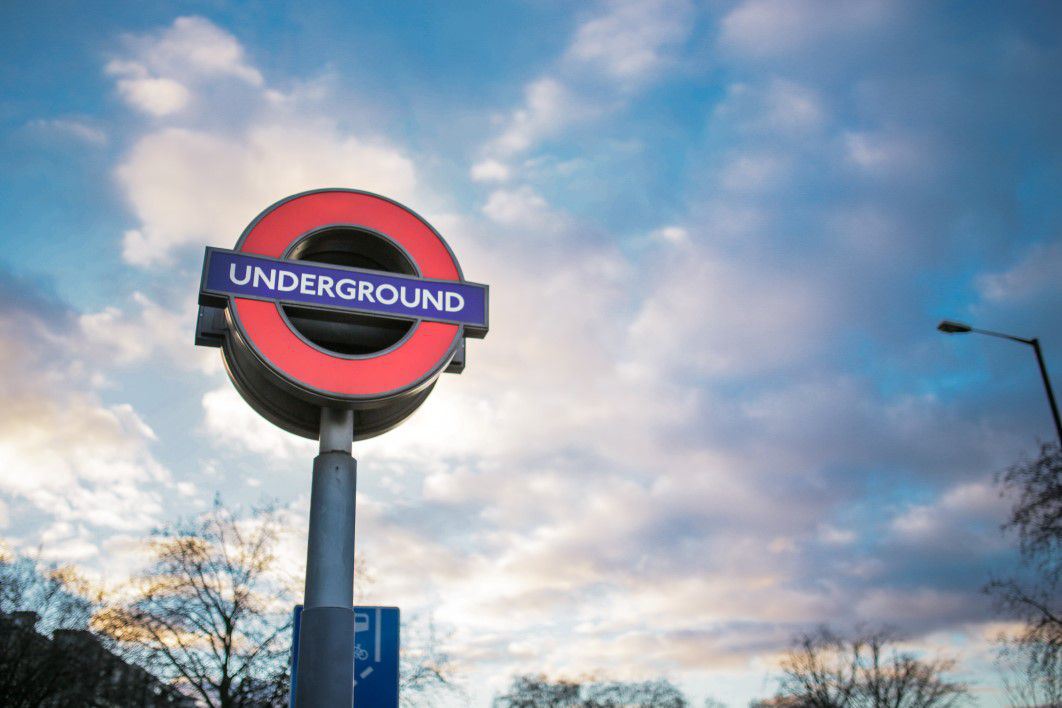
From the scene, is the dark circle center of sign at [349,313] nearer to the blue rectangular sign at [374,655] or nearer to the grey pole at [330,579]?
the grey pole at [330,579]

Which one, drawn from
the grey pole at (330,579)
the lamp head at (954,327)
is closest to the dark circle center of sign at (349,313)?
the grey pole at (330,579)

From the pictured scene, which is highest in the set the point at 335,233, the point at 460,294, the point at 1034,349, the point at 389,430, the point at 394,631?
the point at 1034,349

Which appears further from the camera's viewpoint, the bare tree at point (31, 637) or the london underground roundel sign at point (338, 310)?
the bare tree at point (31, 637)

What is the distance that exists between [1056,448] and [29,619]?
3112 cm

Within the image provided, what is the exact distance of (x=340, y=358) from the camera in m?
7.45

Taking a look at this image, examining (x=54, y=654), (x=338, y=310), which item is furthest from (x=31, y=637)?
(x=338, y=310)

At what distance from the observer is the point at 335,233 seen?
8266mm

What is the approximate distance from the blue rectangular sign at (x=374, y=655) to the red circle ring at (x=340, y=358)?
1949 mm

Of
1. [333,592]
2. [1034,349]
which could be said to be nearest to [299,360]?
[333,592]

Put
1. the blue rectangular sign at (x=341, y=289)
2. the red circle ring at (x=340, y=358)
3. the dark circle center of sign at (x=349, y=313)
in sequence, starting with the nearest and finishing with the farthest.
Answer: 1. the red circle ring at (x=340, y=358)
2. the blue rectangular sign at (x=341, y=289)
3. the dark circle center of sign at (x=349, y=313)

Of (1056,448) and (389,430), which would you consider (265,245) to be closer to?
(389,430)

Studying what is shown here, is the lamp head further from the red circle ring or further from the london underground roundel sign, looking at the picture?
the red circle ring

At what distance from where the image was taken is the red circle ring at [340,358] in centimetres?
729

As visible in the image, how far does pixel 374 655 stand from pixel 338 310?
324cm
